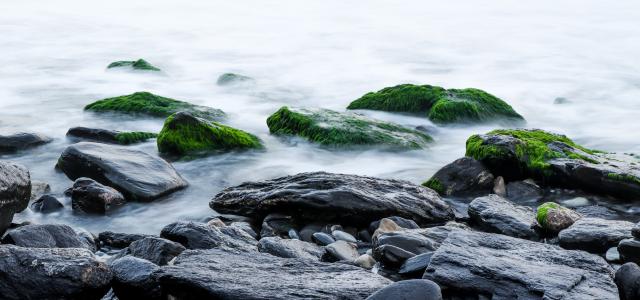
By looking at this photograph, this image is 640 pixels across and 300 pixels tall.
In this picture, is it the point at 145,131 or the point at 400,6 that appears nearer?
the point at 145,131

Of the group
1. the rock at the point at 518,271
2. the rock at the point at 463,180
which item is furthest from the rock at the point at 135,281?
the rock at the point at 463,180

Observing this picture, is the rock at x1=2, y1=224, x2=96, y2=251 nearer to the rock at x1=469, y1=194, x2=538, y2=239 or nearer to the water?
the water

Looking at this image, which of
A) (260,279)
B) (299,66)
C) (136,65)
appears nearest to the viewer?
(260,279)

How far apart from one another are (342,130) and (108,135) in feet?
8.62

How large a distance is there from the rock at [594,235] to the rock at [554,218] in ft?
0.66

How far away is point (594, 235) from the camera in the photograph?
5.20 metres

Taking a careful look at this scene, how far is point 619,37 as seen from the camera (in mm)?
19047

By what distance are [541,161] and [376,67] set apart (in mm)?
8555

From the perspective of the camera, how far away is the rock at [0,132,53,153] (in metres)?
8.34

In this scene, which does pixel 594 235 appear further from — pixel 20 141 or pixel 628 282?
pixel 20 141

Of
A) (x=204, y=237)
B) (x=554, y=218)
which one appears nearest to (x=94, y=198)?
(x=204, y=237)

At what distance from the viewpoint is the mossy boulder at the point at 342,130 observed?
881 cm

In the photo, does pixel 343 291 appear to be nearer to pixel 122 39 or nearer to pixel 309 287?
pixel 309 287

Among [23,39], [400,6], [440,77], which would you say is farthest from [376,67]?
[400,6]
